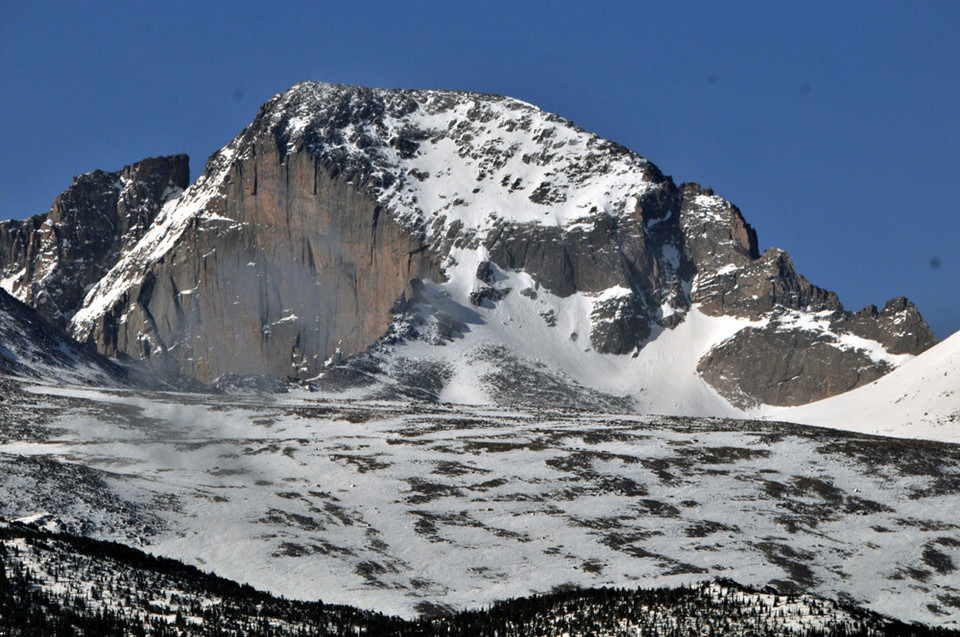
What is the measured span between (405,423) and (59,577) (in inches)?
4006

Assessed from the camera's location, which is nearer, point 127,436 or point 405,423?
point 127,436

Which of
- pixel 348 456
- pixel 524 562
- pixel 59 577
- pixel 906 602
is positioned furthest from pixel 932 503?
pixel 59 577

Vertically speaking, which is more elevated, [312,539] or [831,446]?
[831,446]

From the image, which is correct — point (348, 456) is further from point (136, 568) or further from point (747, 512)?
point (136, 568)

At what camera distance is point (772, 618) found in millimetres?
49625

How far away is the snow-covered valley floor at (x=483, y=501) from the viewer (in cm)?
8912

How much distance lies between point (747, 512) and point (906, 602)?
23385 millimetres

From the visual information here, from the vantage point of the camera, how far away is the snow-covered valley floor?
89.1 m

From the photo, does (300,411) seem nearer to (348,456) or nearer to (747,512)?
(348,456)

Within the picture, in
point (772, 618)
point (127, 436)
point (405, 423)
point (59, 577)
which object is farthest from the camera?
point (405, 423)

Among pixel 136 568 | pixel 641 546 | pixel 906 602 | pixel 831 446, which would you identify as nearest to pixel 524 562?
pixel 641 546

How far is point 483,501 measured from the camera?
11144 cm

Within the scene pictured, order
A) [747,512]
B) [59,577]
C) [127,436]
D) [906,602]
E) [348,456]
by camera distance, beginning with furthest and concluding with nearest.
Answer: [127,436] → [348,456] → [747,512] → [906,602] → [59,577]

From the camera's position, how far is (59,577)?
55750 mm
